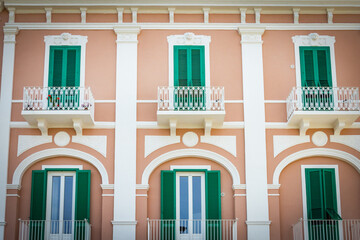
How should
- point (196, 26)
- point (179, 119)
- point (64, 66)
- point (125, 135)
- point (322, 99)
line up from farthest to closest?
point (196, 26)
point (64, 66)
point (125, 135)
point (322, 99)
point (179, 119)

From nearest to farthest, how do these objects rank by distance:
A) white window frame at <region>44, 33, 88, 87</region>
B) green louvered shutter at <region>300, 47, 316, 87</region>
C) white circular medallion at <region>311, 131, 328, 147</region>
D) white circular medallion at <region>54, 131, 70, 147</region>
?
white circular medallion at <region>54, 131, 70, 147</region> → white circular medallion at <region>311, 131, 328, 147</region> → green louvered shutter at <region>300, 47, 316, 87</region> → white window frame at <region>44, 33, 88, 87</region>

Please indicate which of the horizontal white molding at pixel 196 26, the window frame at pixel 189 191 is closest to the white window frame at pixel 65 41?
the horizontal white molding at pixel 196 26

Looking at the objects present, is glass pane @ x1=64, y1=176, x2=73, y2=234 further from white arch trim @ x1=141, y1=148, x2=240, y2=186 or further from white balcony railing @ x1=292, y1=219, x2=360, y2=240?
white balcony railing @ x1=292, y1=219, x2=360, y2=240

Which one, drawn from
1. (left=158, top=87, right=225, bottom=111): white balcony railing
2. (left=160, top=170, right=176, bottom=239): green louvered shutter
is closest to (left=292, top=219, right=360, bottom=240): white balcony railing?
(left=160, top=170, right=176, bottom=239): green louvered shutter

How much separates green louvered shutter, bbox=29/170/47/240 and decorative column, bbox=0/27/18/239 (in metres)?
0.82

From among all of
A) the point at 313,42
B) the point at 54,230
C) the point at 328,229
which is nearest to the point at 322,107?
the point at 313,42

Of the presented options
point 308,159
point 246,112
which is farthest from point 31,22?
point 308,159

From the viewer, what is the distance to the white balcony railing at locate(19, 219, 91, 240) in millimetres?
21234

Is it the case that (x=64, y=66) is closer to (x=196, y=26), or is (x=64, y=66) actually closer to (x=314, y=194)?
(x=196, y=26)

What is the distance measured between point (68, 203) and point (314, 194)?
7.37 meters

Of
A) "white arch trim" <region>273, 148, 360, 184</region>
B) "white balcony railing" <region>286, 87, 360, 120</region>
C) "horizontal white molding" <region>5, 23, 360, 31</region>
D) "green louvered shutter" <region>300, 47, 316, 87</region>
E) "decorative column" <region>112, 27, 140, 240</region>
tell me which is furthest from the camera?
"horizontal white molding" <region>5, 23, 360, 31</region>

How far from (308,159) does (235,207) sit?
276cm

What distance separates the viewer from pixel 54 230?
21625mm

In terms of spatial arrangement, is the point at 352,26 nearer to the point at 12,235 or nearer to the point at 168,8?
the point at 168,8
